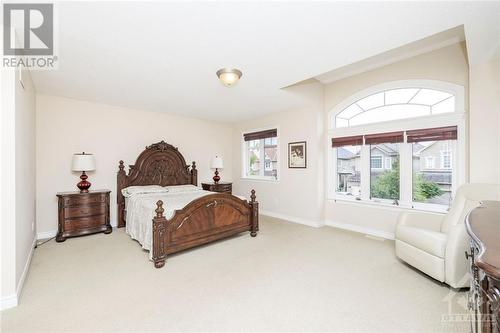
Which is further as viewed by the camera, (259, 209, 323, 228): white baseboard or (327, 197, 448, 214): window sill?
(259, 209, 323, 228): white baseboard

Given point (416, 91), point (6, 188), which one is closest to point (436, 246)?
point (416, 91)

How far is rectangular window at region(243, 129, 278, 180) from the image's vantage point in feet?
A: 17.9

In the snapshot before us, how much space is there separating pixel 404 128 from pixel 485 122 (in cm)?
96

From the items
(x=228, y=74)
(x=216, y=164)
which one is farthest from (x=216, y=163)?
(x=228, y=74)

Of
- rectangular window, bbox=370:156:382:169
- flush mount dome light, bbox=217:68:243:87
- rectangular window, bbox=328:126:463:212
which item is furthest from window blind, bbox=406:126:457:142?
flush mount dome light, bbox=217:68:243:87

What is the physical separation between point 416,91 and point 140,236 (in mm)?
4624

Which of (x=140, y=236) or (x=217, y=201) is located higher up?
(x=217, y=201)

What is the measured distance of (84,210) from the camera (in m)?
3.80

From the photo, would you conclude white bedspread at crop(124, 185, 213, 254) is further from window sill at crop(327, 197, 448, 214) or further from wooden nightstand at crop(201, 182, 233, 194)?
window sill at crop(327, 197, 448, 214)

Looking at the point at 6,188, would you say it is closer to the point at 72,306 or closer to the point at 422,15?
the point at 72,306

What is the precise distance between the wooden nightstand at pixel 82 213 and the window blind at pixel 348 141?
425 cm

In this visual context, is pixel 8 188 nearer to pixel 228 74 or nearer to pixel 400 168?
pixel 228 74

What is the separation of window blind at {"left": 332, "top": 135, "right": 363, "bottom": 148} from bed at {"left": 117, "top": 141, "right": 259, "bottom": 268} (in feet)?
6.25

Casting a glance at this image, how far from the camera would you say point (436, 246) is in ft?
7.50
